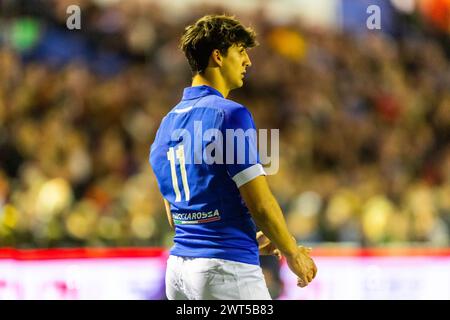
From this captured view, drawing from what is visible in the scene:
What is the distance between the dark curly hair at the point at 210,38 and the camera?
3324 millimetres

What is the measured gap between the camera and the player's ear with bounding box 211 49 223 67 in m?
3.33

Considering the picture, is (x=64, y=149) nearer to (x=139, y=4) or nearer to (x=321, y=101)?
(x=139, y=4)

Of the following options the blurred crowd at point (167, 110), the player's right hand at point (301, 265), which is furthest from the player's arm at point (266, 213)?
the blurred crowd at point (167, 110)

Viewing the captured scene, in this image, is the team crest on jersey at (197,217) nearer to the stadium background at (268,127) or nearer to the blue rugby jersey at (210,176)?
the blue rugby jersey at (210,176)

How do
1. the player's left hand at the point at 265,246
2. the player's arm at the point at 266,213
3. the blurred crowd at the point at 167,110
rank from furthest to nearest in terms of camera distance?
the blurred crowd at the point at 167,110 < the player's left hand at the point at 265,246 < the player's arm at the point at 266,213

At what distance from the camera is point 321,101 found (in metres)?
9.38

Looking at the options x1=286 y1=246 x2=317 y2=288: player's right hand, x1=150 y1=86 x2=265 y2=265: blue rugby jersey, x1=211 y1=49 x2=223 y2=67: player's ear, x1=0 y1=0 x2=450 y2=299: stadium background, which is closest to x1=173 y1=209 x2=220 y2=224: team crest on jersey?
x1=150 y1=86 x2=265 y2=265: blue rugby jersey

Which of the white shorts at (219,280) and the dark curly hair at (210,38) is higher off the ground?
the dark curly hair at (210,38)

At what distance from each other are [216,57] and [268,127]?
546cm

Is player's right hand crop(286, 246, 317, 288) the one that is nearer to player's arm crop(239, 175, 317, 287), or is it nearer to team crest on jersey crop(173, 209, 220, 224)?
player's arm crop(239, 175, 317, 287)

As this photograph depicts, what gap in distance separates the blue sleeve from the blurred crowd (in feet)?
12.6

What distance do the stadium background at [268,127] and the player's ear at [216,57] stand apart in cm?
345

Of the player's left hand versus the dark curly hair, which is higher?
the dark curly hair

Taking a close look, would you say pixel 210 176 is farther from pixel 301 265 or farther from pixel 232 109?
pixel 301 265
